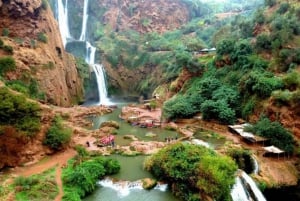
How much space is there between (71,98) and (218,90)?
932 inches

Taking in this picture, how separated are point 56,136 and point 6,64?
16134mm

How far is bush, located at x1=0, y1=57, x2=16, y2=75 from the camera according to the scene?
4044 cm

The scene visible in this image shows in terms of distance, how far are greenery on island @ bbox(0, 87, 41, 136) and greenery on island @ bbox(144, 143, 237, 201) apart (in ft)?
32.7

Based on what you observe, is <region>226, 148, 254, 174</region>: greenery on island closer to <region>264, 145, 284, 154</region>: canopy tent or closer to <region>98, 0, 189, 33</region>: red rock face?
<region>264, 145, 284, 154</region>: canopy tent

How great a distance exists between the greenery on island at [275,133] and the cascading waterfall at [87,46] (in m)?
32.3

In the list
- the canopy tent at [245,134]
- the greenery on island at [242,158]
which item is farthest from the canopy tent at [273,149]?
the canopy tent at [245,134]

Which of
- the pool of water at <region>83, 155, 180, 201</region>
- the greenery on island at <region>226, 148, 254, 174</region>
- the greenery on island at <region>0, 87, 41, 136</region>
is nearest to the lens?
the pool of water at <region>83, 155, 180, 201</region>

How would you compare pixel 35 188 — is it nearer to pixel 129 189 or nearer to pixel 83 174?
pixel 83 174

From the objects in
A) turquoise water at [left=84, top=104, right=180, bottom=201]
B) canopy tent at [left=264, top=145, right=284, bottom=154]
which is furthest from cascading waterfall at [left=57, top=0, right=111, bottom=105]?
canopy tent at [left=264, top=145, right=284, bottom=154]

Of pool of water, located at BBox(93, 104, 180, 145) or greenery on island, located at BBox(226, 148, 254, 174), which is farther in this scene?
pool of water, located at BBox(93, 104, 180, 145)

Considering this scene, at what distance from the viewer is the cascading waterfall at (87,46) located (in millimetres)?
62997

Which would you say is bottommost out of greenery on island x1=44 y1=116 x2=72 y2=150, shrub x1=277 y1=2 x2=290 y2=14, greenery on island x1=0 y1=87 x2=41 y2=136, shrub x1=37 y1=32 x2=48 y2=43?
greenery on island x1=44 y1=116 x2=72 y2=150

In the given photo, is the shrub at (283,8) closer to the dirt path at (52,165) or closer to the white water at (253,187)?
the white water at (253,187)

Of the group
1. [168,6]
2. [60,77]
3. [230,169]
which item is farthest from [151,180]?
[168,6]
